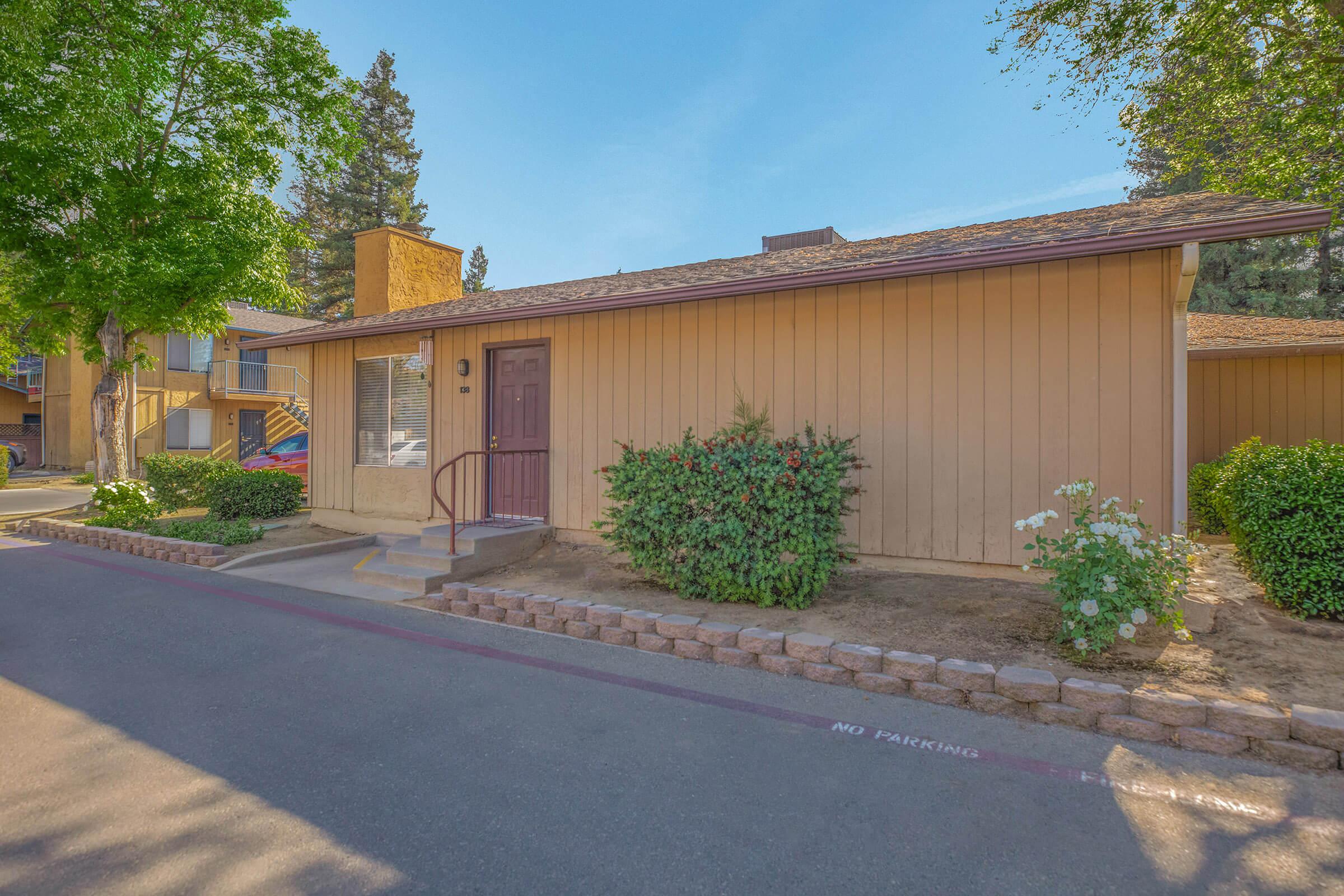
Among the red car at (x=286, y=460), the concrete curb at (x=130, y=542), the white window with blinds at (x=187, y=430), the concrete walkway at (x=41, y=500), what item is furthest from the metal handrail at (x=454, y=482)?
the white window with blinds at (x=187, y=430)

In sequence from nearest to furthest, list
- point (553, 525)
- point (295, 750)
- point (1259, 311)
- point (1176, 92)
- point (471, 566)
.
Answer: point (295, 750) < point (471, 566) < point (553, 525) < point (1176, 92) < point (1259, 311)

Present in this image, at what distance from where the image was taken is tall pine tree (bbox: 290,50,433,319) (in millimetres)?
29281

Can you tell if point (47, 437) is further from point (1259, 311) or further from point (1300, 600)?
point (1259, 311)

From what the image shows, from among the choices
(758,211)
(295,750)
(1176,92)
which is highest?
(758,211)

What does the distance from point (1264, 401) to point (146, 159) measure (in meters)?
16.4

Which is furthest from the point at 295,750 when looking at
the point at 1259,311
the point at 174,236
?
the point at 1259,311

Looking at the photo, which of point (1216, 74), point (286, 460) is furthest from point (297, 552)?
point (1216, 74)

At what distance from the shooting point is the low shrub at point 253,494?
962 cm

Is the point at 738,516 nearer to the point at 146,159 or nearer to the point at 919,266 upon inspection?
the point at 919,266

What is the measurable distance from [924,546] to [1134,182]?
2155cm

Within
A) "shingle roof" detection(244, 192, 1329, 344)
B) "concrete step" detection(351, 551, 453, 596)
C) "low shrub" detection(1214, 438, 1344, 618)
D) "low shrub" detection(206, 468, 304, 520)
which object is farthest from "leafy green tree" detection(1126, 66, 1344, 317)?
"low shrub" detection(206, 468, 304, 520)

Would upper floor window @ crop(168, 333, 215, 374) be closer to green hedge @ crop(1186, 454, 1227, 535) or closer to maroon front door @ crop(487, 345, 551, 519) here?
maroon front door @ crop(487, 345, 551, 519)

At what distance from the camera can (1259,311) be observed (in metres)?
16.5

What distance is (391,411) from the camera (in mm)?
9070
